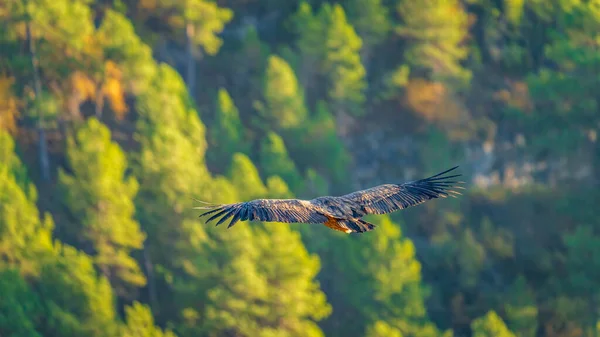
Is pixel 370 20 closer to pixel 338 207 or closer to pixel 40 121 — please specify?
pixel 40 121

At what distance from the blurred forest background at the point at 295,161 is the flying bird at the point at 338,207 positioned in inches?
724

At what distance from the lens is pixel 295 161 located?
50.6 m

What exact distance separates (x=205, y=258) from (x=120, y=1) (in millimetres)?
16907

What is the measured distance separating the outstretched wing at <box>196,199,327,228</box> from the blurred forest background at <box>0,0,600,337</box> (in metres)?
20.0

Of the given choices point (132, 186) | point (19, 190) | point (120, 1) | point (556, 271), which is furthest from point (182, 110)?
point (556, 271)

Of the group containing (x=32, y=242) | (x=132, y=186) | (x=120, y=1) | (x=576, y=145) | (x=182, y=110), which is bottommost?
(x=32, y=242)

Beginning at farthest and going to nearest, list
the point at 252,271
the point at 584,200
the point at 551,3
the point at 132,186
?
the point at 551,3, the point at 584,200, the point at 132,186, the point at 252,271

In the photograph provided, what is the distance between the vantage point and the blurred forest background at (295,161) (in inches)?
1608

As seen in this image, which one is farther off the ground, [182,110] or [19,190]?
[182,110]

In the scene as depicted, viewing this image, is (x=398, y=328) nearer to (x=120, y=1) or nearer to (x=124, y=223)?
(x=124, y=223)

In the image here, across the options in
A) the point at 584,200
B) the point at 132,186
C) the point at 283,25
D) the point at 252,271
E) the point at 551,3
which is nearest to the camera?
the point at 252,271

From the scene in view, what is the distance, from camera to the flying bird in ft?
63.4

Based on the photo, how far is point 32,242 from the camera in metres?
40.9

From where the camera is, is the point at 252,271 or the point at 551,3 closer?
the point at 252,271
